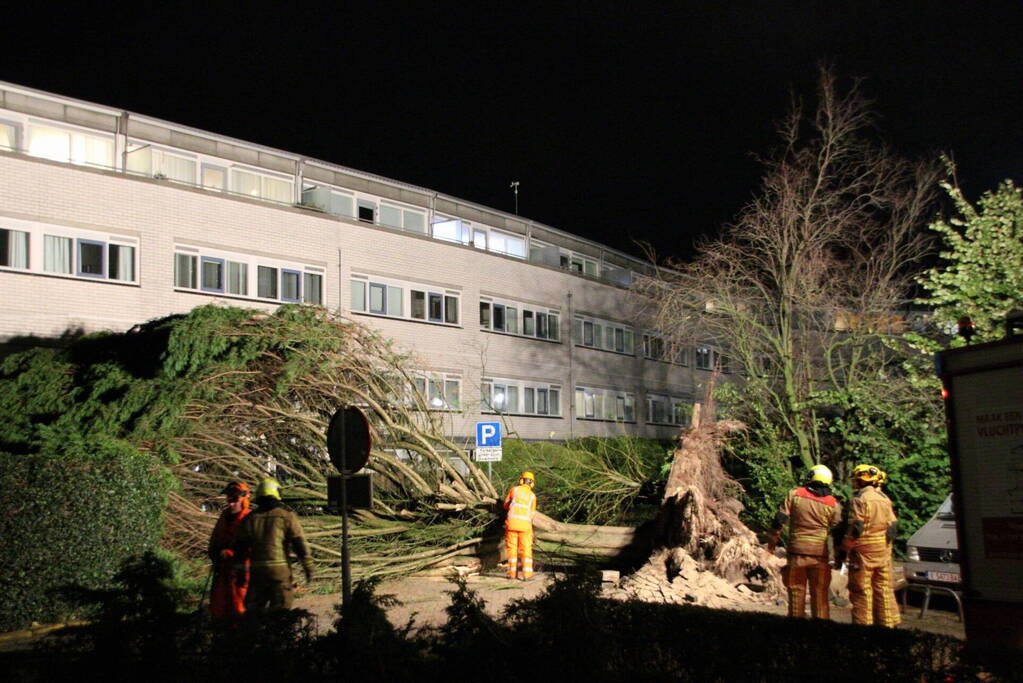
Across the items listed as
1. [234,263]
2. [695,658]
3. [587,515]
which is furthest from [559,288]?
[695,658]

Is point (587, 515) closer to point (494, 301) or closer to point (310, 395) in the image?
point (310, 395)

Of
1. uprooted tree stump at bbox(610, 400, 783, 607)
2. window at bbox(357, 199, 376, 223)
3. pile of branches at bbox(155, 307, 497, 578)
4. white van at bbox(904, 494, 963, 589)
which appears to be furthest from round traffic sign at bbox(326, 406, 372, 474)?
window at bbox(357, 199, 376, 223)

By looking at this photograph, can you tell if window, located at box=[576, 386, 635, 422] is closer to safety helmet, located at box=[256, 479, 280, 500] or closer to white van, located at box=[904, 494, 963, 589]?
white van, located at box=[904, 494, 963, 589]

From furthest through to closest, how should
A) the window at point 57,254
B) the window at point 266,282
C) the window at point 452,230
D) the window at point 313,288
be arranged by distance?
1. the window at point 452,230
2. the window at point 313,288
3. the window at point 266,282
4. the window at point 57,254

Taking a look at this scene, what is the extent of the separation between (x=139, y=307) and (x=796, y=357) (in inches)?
563

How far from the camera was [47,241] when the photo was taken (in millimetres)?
21031

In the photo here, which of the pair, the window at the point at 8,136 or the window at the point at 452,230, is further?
the window at the point at 452,230

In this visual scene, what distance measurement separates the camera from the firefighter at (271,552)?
9.19 m

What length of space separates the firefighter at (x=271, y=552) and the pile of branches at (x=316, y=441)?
3731mm

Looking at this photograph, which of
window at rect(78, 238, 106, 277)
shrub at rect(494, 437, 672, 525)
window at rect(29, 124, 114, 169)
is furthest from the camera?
window at rect(29, 124, 114, 169)

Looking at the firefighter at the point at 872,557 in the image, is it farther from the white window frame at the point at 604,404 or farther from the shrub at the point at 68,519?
the white window frame at the point at 604,404

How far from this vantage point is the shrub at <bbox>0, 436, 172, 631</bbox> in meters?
11.1

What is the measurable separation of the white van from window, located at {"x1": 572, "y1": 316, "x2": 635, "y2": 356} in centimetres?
2420

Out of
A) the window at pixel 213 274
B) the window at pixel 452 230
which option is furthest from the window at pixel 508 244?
the window at pixel 213 274
